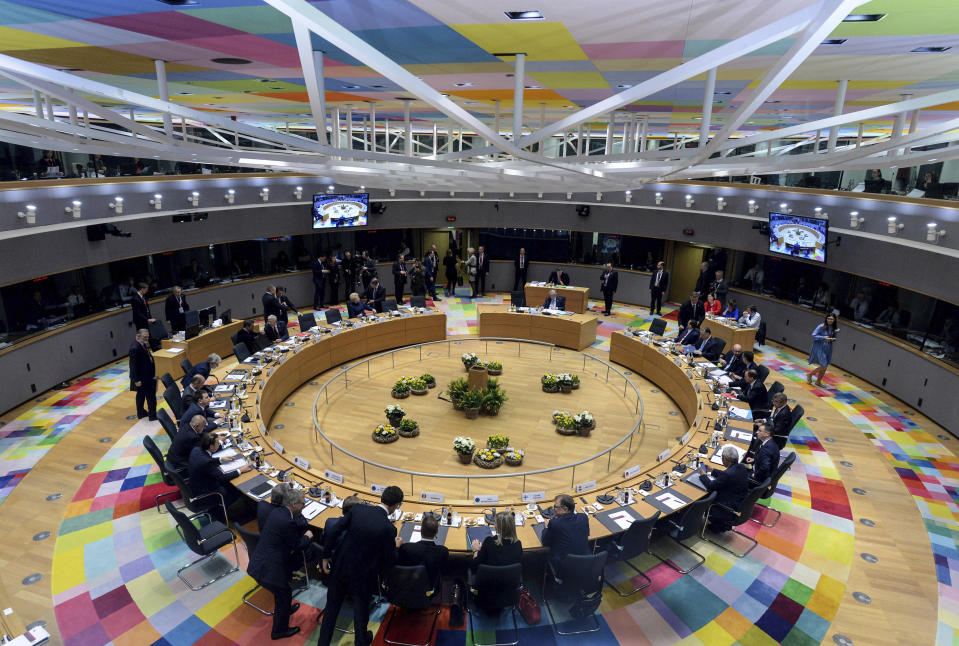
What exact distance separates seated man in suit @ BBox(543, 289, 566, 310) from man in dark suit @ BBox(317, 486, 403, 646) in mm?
10959

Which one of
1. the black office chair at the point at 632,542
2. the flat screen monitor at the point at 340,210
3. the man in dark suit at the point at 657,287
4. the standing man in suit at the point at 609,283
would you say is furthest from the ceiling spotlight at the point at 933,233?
the flat screen monitor at the point at 340,210

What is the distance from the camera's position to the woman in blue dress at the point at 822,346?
12.3 meters

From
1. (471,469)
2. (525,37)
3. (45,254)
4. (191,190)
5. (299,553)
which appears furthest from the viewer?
(191,190)

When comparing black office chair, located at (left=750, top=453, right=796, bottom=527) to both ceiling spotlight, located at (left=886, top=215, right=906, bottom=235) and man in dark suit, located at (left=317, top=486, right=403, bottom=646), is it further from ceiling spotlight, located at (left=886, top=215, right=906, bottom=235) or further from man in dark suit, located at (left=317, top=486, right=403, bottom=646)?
ceiling spotlight, located at (left=886, top=215, right=906, bottom=235)

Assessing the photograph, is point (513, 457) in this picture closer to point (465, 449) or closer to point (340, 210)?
point (465, 449)

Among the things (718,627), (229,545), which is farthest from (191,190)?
(718,627)

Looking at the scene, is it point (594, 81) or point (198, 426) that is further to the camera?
point (198, 426)

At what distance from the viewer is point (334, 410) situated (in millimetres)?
11141

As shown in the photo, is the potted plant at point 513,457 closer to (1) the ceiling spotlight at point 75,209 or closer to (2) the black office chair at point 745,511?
(2) the black office chair at point 745,511

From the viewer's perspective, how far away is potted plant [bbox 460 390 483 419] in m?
10.8

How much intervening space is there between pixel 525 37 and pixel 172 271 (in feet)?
45.1

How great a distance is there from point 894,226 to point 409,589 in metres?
11.9

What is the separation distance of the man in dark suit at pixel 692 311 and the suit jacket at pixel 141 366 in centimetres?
1172

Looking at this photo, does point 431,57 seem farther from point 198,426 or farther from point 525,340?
point 525,340
